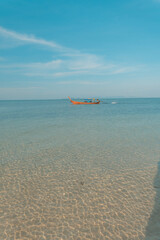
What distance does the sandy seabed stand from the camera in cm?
442

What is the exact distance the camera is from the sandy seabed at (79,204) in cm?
442

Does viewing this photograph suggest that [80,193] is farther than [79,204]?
Yes

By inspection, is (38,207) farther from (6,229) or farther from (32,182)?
(32,182)

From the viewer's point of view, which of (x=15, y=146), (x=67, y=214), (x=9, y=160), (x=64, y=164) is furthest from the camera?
(x=15, y=146)

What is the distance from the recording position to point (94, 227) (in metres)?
4.57

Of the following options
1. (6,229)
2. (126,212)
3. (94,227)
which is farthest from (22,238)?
(126,212)

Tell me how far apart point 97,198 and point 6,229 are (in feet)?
10.2

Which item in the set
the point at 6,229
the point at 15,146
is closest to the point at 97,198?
the point at 6,229

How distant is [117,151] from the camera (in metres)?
10.5

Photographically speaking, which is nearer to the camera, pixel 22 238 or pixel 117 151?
pixel 22 238

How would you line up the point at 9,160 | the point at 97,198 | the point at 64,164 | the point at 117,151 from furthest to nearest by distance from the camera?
the point at 117,151, the point at 9,160, the point at 64,164, the point at 97,198

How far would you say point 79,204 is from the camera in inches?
217

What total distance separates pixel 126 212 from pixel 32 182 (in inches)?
163

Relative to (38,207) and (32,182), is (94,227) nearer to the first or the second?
(38,207)
